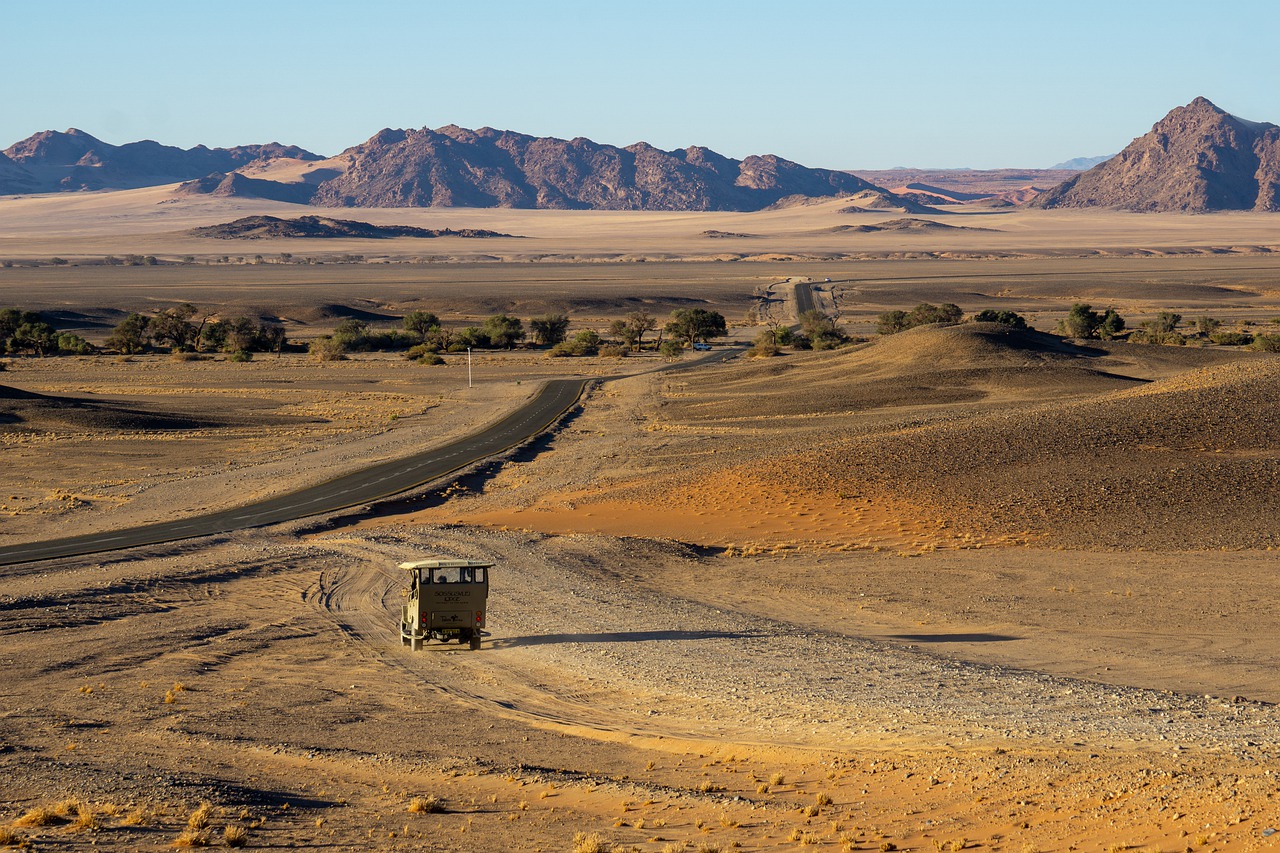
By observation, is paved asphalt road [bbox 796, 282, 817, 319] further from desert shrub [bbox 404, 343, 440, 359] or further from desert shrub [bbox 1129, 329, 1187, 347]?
desert shrub [bbox 404, 343, 440, 359]

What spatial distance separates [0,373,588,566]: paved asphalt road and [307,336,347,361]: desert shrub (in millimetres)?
42703

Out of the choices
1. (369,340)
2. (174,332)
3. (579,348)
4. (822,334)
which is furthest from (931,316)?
(174,332)

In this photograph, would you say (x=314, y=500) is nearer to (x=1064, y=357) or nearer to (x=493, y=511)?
(x=493, y=511)

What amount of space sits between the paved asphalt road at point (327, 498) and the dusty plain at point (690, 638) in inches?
59.1

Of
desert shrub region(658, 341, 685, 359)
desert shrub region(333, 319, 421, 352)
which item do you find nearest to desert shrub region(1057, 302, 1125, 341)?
desert shrub region(658, 341, 685, 359)

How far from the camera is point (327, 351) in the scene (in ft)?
358

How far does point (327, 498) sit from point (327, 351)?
6507 cm

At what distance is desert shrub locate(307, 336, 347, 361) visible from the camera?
108 metres

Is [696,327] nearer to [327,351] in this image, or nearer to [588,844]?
[327,351]

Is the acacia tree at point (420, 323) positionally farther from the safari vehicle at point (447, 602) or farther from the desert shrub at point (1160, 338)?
the safari vehicle at point (447, 602)

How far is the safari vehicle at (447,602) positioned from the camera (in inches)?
1002

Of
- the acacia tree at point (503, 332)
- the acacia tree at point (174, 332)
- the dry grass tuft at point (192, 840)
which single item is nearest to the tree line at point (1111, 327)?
the acacia tree at point (503, 332)

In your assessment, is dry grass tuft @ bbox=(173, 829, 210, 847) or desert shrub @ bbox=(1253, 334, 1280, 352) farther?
desert shrub @ bbox=(1253, 334, 1280, 352)

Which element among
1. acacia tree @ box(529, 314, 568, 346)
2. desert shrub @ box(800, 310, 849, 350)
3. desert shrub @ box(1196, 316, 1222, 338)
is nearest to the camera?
desert shrub @ box(800, 310, 849, 350)
